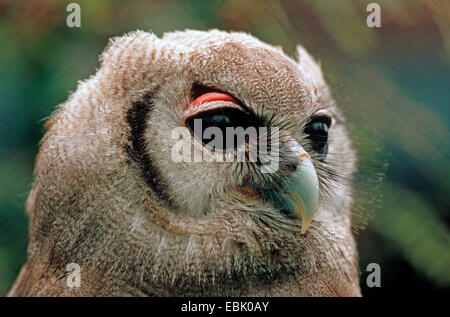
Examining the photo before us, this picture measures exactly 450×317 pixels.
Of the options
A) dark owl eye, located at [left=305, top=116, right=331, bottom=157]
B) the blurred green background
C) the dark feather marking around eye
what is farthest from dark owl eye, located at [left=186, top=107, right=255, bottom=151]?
the blurred green background

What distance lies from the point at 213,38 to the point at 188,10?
111 centimetres

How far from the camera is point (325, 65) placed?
7.94 feet

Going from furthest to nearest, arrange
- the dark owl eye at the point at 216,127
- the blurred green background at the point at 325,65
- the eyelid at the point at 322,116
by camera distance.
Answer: the blurred green background at the point at 325,65 → the eyelid at the point at 322,116 → the dark owl eye at the point at 216,127

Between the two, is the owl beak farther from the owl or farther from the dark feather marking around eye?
the dark feather marking around eye

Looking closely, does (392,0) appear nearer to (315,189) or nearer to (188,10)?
(188,10)

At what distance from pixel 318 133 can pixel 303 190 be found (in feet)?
0.83

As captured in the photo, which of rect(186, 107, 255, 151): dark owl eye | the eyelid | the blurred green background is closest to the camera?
rect(186, 107, 255, 151): dark owl eye

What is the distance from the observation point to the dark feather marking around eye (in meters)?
1.29

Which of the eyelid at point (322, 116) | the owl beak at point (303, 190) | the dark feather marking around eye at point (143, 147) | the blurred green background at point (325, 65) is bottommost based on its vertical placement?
the owl beak at point (303, 190)

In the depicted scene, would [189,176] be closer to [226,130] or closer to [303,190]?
[226,130]

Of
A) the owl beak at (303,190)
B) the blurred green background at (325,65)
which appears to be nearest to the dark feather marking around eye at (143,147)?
the owl beak at (303,190)

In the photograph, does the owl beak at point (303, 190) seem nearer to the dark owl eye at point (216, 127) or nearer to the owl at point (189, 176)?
the owl at point (189, 176)

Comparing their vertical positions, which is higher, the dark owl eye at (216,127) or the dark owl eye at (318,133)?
the dark owl eye at (318,133)

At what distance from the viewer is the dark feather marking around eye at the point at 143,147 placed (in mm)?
1290
